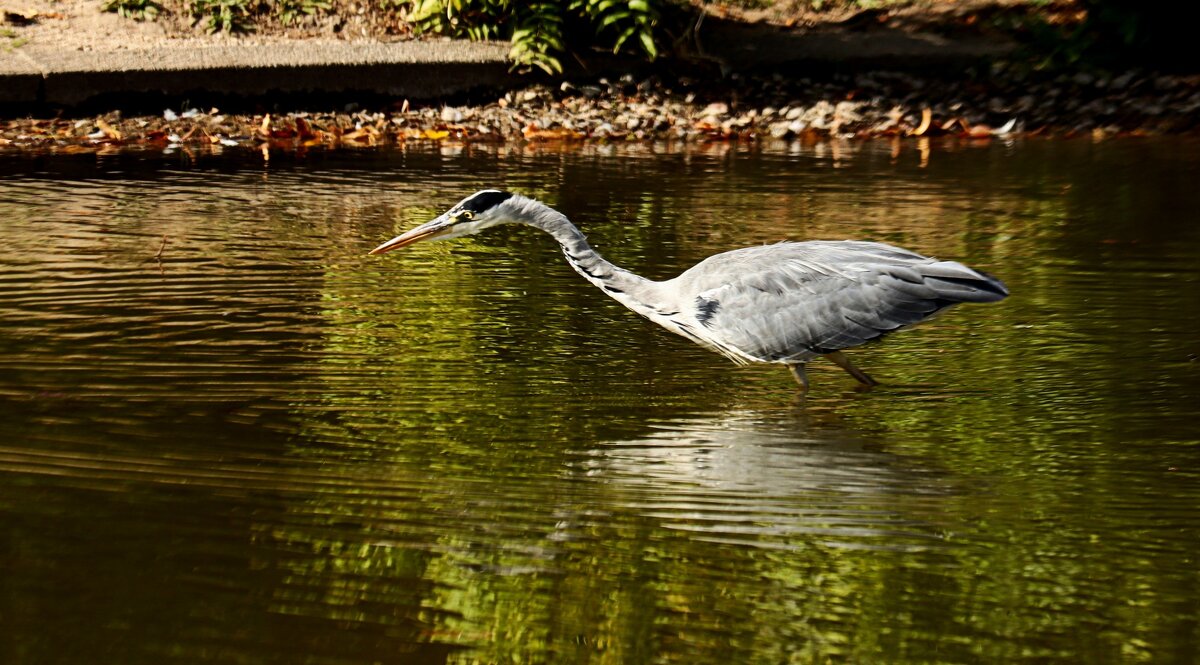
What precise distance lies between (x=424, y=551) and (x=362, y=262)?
16.2 ft

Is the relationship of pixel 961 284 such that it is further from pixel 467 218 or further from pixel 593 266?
pixel 467 218

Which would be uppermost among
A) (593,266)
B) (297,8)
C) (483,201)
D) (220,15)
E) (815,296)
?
(297,8)

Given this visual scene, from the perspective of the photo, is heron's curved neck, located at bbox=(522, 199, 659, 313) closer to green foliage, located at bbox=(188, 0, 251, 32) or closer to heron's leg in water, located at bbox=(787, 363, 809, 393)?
heron's leg in water, located at bbox=(787, 363, 809, 393)

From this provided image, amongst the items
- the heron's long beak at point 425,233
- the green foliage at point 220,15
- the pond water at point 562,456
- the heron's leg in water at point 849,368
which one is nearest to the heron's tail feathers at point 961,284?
the pond water at point 562,456

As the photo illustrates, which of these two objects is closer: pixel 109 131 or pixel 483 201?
pixel 483 201

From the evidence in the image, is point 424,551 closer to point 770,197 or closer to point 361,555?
point 361,555

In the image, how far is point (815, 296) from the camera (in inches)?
272

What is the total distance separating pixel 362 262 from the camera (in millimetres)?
9461

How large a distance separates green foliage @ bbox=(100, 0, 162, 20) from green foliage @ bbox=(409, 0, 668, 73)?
119 inches

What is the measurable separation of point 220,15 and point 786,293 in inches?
441

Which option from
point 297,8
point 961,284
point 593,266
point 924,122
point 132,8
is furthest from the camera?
point 297,8

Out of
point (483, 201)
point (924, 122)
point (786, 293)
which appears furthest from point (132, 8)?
point (786, 293)

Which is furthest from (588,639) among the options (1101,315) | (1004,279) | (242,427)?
(1004,279)

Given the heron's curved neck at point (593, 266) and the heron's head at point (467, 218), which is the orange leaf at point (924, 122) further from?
the heron's head at point (467, 218)
